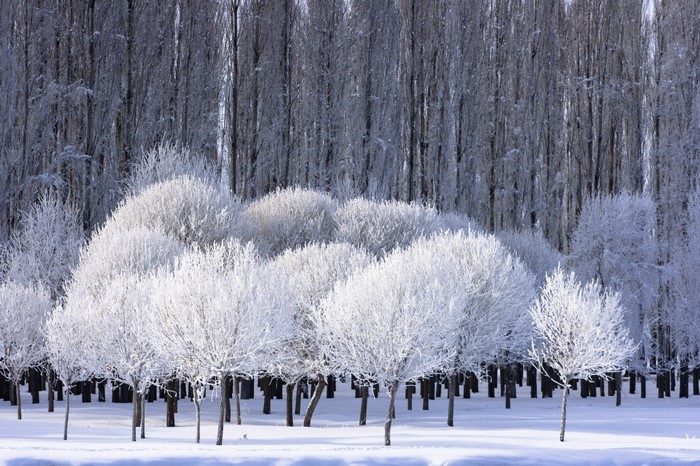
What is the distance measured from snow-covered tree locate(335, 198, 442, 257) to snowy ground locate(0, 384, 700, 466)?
723 centimetres

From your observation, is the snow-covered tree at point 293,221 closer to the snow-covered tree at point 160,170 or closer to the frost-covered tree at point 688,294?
the snow-covered tree at point 160,170

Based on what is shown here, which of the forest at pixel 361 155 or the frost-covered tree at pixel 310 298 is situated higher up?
the forest at pixel 361 155

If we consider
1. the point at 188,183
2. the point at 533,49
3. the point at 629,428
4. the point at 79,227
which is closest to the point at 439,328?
the point at 629,428

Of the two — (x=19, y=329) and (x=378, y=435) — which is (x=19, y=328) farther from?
(x=378, y=435)

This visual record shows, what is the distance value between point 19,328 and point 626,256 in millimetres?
26724

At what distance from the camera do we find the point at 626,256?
1593 inches

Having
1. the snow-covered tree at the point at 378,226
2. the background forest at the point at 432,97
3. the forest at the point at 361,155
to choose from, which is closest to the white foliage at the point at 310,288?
the forest at the point at 361,155

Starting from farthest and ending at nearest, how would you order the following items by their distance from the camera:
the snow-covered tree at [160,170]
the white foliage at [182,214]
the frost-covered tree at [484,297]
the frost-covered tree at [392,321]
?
the snow-covered tree at [160,170] → the white foliage at [182,214] → the frost-covered tree at [484,297] → the frost-covered tree at [392,321]

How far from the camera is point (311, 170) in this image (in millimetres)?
45406

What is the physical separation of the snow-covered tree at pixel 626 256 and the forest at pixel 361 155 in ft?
0.35

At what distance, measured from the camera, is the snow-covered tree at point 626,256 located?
39656 mm

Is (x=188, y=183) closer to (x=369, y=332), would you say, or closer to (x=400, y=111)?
(x=369, y=332)

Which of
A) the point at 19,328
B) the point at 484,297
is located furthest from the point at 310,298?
the point at 19,328

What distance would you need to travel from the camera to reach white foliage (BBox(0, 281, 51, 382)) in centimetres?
3062
